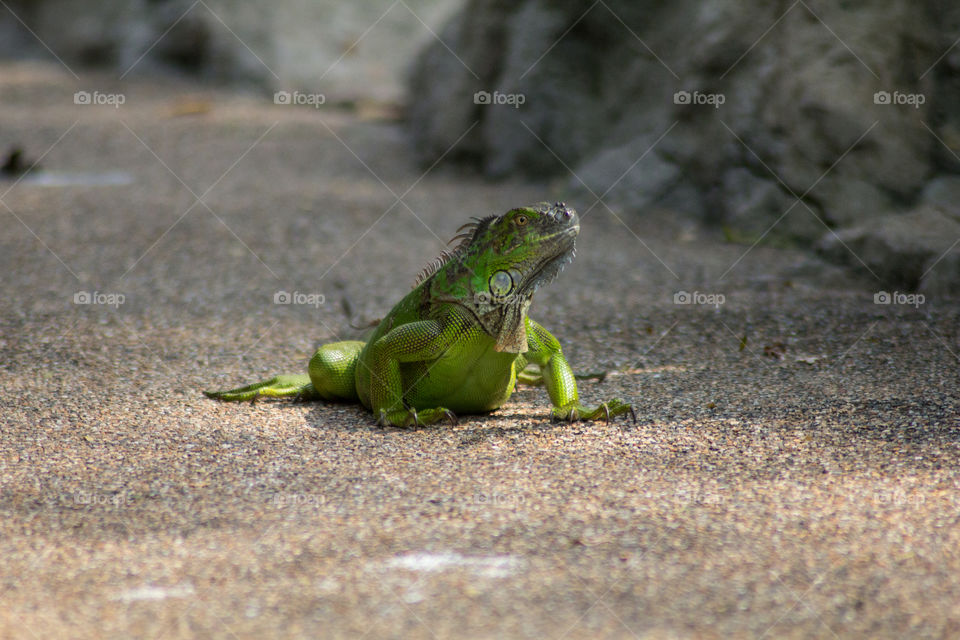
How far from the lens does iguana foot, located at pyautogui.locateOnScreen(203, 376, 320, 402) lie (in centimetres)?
471

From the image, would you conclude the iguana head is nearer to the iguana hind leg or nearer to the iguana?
the iguana

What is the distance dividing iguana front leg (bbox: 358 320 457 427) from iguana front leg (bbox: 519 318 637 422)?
1.46 feet

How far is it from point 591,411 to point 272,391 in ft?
5.23

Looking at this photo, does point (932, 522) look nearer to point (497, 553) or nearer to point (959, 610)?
point (959, 610)

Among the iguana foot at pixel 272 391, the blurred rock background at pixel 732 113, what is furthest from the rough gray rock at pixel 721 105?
the iguana foot at pixel 272 391

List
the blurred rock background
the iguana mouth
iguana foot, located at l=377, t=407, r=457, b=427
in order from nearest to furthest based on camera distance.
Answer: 1. the iguana mouth
2. iguana foot, located at l=377, t=407, r=457, b=427
3. the blurred rock background

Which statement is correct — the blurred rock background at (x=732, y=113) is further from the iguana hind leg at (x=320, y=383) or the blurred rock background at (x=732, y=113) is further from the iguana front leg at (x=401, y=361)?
the iguana hind leg at (x=320, y=383)

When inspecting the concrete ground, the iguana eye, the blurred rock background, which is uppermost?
the blurred rock background

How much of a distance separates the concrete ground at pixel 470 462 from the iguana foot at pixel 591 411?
7 centimetres

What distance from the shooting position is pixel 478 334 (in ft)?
13.8

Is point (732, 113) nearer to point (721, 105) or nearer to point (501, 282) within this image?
point (721, 105)

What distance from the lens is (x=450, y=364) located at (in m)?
4.27

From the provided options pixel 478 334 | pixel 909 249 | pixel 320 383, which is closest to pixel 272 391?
pixel 320 383

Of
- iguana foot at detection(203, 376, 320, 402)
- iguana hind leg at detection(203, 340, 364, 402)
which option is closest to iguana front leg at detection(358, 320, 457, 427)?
iguana hind leg at detection(203, 340, 364, 402)
